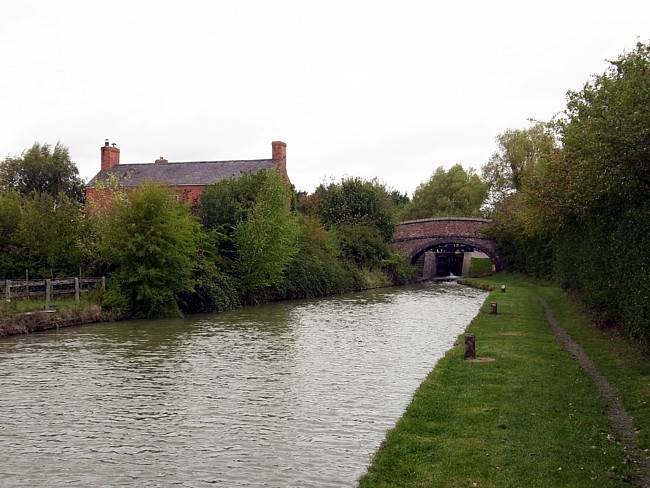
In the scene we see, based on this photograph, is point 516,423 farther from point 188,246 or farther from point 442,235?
point 442,235

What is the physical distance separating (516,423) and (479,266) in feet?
240

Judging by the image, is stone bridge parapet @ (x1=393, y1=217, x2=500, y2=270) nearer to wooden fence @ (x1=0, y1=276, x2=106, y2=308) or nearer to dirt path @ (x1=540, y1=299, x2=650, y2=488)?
wooden fence @ (x1=0, y1=276, x2=106, y2=308)

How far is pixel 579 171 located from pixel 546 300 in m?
20.7

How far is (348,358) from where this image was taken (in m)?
20.3

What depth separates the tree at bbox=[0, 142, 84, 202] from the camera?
6341 cm

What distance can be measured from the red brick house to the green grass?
93.7 feet

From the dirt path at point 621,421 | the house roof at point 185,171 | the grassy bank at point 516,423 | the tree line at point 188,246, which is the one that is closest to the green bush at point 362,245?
the tree line at point 188,246

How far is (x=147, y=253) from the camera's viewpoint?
1264 inches

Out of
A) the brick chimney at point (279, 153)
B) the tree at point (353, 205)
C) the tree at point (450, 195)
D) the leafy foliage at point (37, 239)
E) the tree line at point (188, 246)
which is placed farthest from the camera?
the tree at point (450, 195)

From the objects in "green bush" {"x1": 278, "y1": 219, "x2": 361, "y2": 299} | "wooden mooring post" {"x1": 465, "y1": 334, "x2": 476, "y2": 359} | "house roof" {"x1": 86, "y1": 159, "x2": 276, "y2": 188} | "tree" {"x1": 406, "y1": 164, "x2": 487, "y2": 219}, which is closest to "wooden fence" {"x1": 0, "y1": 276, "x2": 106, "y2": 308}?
"green bush" {"x1": 278, "y1": 219, "x2": 361, "y2": 299}

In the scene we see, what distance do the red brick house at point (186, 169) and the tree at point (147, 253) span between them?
2691 cm

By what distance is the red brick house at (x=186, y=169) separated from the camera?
2386 inches

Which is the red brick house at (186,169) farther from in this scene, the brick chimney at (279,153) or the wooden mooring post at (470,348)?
the wooden mooring post at (470,348)

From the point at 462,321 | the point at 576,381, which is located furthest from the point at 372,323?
the point at 576,381
